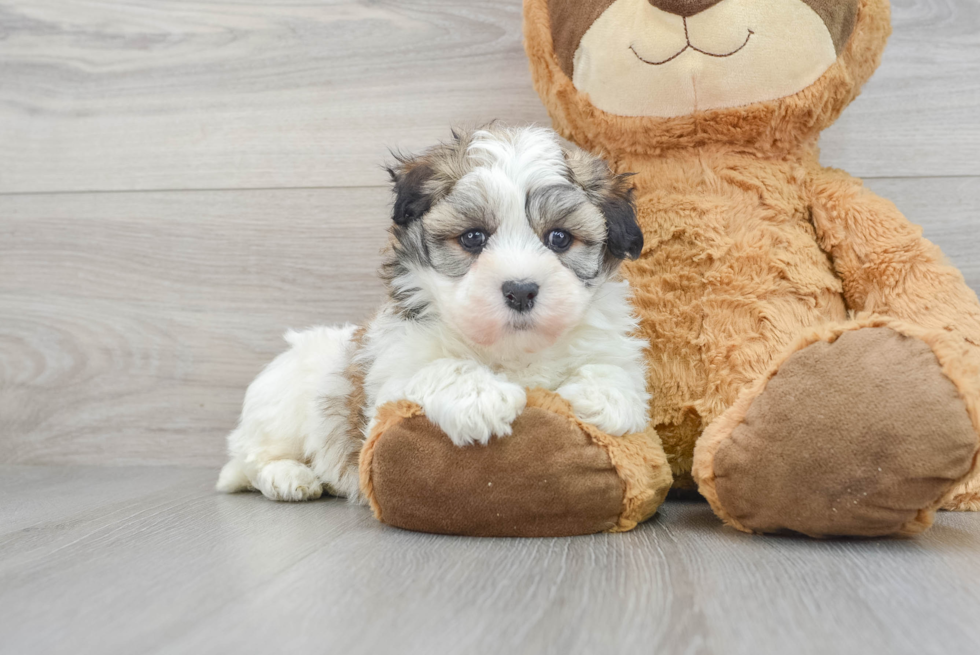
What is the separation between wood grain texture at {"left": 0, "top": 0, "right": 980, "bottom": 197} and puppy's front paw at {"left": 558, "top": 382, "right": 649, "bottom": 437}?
2.99 feet

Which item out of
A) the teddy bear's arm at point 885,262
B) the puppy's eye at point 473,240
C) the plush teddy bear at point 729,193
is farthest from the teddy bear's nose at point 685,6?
the puppy's eye at point 473,240

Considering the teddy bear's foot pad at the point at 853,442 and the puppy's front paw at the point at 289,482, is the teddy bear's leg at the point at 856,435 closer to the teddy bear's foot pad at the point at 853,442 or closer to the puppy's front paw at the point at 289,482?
the teddy bear's foot pad at the point at 853,442

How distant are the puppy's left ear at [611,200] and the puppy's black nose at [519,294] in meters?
0.23

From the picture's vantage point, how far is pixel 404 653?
2.45ft

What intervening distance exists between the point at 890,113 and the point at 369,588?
1615mm

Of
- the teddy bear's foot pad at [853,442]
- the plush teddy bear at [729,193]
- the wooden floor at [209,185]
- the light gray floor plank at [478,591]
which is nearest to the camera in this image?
the light gray floor plank at [478,591]

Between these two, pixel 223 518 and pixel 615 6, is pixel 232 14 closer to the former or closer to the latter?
pixel 615 6

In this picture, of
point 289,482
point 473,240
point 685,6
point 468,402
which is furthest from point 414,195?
point 289,482

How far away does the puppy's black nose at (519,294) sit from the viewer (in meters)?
1.11

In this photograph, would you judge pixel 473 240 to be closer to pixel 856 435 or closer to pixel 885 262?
pixel 856 435

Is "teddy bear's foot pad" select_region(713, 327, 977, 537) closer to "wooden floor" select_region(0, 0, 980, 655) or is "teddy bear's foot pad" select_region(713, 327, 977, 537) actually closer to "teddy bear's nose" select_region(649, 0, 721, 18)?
"wooden floor" select_region(0, 0, 980, 655)

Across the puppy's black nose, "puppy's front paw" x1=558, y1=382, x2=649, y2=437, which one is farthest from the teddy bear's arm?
the puppy's black nose

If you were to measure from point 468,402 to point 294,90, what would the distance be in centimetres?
124

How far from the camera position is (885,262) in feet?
4.65
